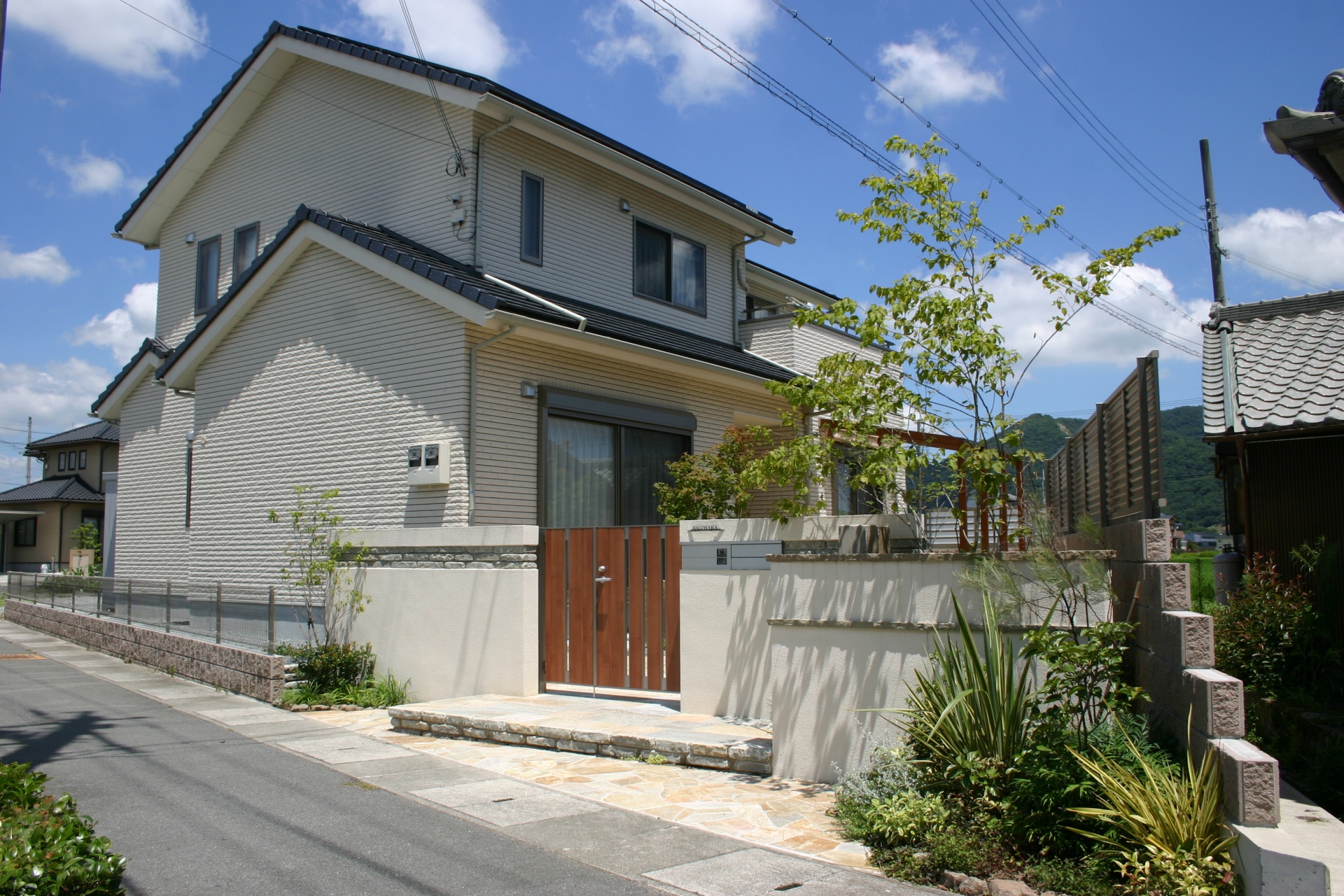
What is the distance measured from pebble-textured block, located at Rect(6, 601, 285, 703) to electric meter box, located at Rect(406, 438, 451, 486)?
9.34 ft

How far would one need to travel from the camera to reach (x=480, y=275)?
535 inches

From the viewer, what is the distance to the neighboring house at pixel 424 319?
12422mm

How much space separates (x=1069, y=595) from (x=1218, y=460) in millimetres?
3840

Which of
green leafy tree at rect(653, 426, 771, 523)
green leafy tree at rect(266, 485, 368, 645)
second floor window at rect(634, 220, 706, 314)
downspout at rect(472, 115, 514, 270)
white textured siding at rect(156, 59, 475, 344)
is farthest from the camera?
second floor window at rect(634, 220, 706, 314)

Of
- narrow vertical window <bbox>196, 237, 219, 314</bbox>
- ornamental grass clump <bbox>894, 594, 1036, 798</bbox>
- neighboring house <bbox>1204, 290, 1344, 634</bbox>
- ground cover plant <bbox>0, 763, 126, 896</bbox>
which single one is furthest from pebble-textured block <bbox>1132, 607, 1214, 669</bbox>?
narrow vertical window <bbox>196, 237, 219, 314</bbox>

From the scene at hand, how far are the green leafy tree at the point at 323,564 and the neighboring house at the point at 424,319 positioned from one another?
1.03 ft

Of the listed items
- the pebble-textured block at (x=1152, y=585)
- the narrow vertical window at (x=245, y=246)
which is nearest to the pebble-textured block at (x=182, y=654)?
the narrow vertical window at (x=245, y=246)

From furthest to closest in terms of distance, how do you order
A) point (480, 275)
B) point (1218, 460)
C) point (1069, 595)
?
point (480, 275)
point (1218, 460)
point (1069, 595)

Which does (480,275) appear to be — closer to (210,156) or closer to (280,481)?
(280,481)

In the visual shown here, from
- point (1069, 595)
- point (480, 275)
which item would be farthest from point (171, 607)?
point (1069, 595)

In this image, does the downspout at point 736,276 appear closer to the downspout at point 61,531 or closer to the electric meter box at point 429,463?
the electric meter box at point 429,463

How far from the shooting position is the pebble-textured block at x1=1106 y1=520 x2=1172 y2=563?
18.6 feet

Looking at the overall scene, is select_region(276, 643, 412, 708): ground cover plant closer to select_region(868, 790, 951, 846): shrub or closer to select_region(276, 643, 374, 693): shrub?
select_region(276, 643, 374, 693): shrub

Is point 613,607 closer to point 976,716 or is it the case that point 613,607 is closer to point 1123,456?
point 976,716
